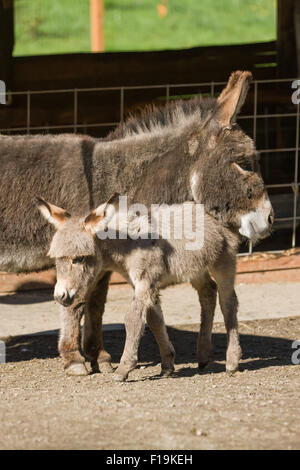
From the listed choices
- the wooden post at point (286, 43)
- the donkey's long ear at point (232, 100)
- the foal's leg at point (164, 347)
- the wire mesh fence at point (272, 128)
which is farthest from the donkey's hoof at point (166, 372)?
the wooden post at point (286, 43)

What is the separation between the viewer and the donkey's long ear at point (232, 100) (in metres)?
6.26

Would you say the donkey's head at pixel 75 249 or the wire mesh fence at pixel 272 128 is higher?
the wire mesh fence at pixel 272 128

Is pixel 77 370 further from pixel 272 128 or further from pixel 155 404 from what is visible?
pixel 272 128

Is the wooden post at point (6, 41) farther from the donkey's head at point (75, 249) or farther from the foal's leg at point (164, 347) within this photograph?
the foal's leg at point (164, 347)

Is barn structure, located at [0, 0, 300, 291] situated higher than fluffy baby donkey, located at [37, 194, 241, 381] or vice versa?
barn structure, located at [0, 0, 300, 291]

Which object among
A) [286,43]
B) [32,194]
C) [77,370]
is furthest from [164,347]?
[286,43]

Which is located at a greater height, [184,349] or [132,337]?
[132,337]

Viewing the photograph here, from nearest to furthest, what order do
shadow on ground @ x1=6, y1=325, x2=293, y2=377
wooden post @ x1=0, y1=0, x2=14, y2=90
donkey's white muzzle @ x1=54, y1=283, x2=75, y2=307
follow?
donkey's white muzzle @ x1=54, y1=283, x2=75, y2=307 → shadow on ground @ x1=6, y1=325, x2=293, y2=377 → wooden post @ x1=0, y1=0, x2=14, y2=90

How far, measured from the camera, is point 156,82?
35.9 ft

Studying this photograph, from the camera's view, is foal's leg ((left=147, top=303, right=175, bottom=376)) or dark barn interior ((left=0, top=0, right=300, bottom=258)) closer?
foal's leg ((left=147, top=303, right=175, bottom=376))

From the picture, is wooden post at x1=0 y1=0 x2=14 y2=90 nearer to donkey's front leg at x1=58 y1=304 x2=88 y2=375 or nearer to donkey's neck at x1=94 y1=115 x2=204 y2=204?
donkey's neck at x1=94 y1=115 x2=204 y2=204

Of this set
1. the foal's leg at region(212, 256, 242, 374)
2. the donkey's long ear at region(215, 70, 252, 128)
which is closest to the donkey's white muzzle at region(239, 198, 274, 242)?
the foal's leg at region(212, 256, 242, 374)

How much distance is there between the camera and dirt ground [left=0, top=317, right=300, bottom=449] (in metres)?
4.54

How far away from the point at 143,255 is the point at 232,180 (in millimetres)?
810
